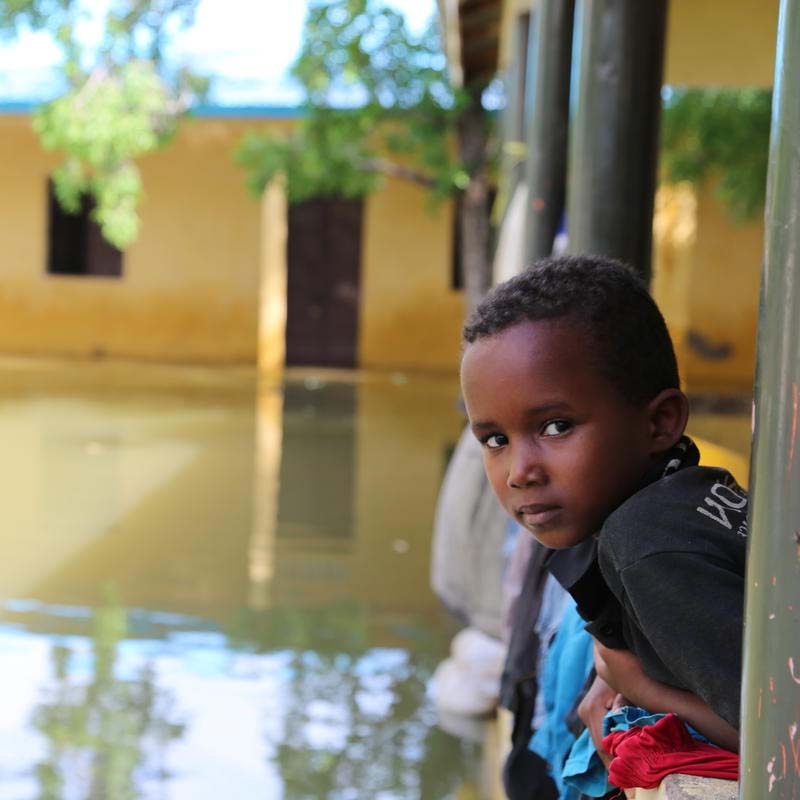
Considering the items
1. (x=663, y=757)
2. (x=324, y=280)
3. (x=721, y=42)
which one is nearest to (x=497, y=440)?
(x=663, y=757)

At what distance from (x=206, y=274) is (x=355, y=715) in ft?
43.1

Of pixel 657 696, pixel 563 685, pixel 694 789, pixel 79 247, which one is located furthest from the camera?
pixel 79 247

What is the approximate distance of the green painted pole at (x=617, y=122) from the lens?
3260 mm

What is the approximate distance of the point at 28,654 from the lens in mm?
5109

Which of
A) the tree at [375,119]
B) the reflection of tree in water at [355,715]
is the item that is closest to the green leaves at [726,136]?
the tree at [375,119]

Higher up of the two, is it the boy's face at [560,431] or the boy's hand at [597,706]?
the boy's face at [560,431]

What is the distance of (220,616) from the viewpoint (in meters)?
5.69

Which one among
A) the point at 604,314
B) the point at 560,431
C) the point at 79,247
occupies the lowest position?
the point at 79,247

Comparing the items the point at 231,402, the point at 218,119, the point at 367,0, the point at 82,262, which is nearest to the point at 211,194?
the point at 218,119

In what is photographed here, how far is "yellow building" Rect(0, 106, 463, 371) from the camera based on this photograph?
16.8 m

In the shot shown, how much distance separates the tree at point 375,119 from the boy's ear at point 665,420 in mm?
9401

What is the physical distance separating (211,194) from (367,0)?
6.24m

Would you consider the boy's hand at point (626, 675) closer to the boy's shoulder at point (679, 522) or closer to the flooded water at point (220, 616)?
the boy's shoulder at point (679, 522)

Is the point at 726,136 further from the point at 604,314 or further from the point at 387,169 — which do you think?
the point at 604,314
